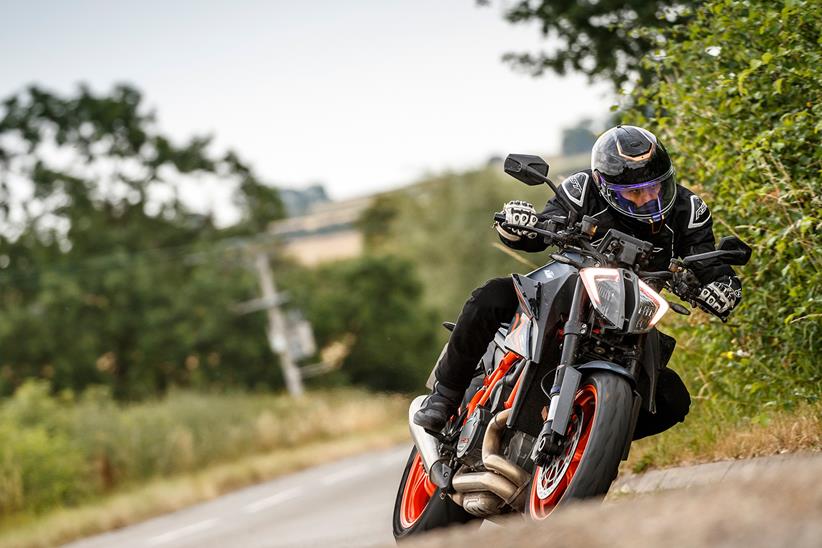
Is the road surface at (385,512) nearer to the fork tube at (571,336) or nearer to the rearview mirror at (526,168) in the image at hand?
the fork tube at (571,336)

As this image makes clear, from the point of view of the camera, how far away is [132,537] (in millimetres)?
15031

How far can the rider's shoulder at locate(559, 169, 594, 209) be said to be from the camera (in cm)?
640

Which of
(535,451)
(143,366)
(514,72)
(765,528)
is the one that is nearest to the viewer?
(765,528)

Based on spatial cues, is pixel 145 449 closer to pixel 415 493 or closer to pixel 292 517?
pixel 292 517

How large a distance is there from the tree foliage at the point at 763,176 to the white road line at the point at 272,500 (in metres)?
8.33

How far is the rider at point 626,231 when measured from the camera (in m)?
6.00

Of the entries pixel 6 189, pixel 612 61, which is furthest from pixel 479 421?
pixel 6 189

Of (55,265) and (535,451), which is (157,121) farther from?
(535,451)

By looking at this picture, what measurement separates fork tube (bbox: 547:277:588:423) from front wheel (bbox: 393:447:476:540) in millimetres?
1176

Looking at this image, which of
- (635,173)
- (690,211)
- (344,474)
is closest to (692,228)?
(690,211)

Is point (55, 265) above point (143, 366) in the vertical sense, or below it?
above

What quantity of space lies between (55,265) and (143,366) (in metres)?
5.26

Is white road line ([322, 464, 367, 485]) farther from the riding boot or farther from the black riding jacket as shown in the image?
the black riding jacket

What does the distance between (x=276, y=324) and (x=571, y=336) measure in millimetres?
46232
